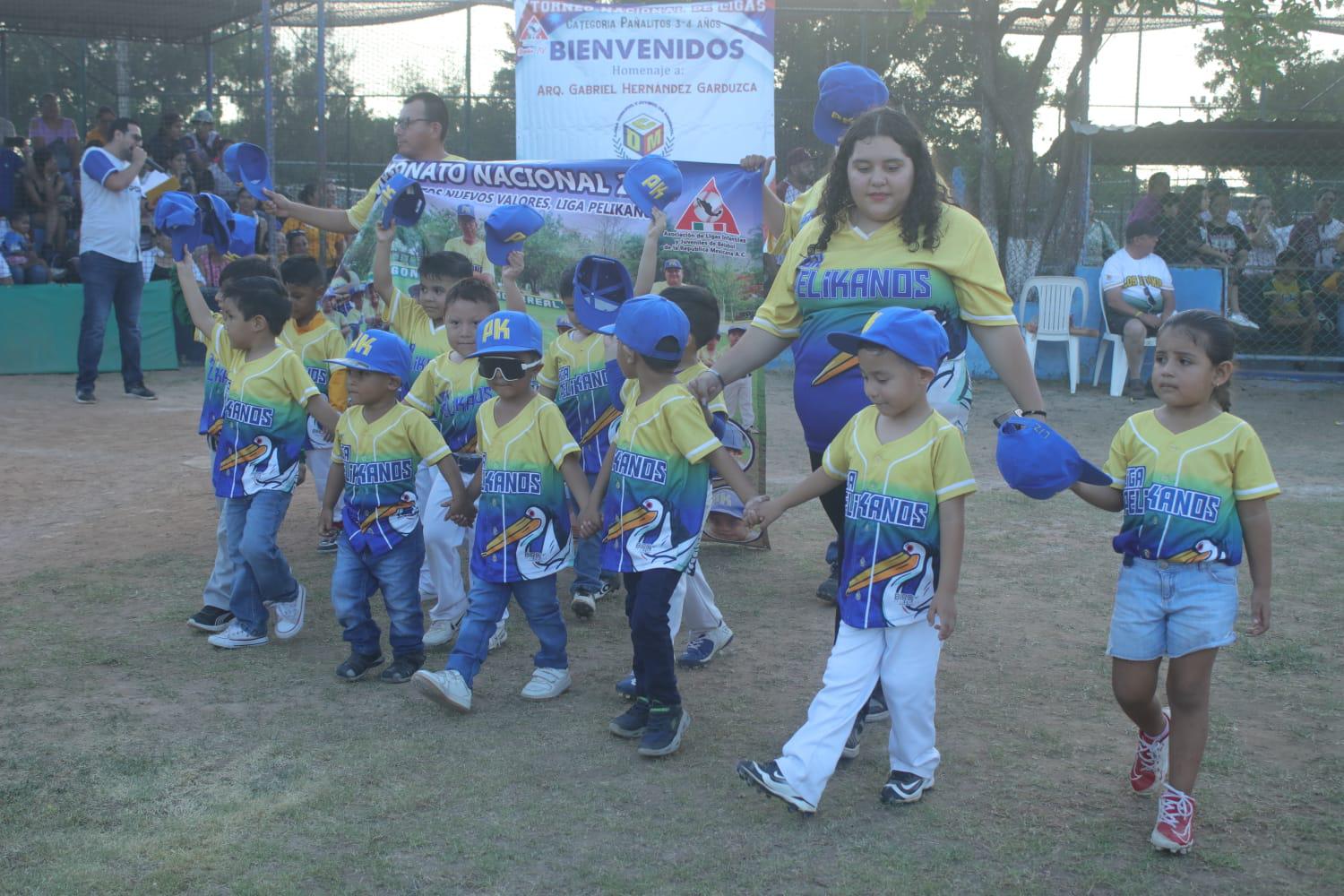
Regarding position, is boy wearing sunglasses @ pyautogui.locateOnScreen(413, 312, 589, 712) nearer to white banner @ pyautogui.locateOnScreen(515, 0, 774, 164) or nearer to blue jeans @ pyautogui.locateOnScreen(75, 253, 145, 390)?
blue jeans @ pyautogui.locateOnScreen(75, 253, 145, 390)

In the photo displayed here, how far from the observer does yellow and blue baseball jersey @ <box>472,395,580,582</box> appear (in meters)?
4.41

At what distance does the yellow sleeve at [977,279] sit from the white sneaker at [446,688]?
2.06 meters

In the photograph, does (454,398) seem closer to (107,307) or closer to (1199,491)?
(1199,491)

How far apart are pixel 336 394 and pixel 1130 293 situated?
921 cm

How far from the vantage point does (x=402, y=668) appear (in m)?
4.73

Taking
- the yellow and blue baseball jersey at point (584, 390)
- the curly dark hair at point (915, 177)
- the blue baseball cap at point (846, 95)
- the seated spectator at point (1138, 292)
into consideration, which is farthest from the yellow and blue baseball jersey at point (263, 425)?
the seated spectator at point (1138, 292)

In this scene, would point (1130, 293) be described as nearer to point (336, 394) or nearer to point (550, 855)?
point (336, 394)

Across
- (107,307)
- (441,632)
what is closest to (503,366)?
(441,632)

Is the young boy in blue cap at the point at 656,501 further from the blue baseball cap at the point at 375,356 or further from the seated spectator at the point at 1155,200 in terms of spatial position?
the seated spectator at the point at 1155,200

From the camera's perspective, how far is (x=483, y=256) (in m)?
6.53

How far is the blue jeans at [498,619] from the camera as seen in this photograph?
4.37m

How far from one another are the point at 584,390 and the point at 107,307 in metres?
7.27

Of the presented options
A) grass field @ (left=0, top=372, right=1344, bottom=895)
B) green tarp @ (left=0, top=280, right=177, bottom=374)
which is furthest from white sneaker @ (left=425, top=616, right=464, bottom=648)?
green tarp @ (left=0, top=280, right=177, bottom=374)

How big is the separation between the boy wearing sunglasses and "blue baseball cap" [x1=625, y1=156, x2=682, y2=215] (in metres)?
1.30
